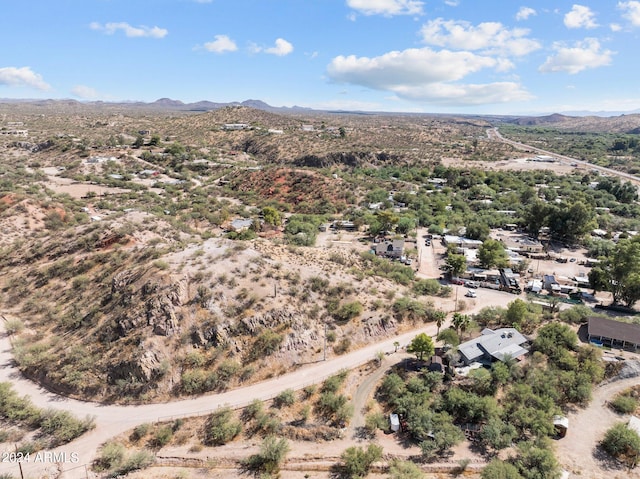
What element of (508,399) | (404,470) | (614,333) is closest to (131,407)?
(404,470)

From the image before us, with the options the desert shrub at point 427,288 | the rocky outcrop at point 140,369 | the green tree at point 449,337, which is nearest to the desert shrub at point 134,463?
the rocky outcrop at point 140,369

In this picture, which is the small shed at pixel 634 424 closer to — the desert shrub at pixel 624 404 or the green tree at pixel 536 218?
the desert shrub at pixel 624 404

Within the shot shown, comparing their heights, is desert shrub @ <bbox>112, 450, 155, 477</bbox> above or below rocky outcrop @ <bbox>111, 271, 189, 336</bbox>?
below

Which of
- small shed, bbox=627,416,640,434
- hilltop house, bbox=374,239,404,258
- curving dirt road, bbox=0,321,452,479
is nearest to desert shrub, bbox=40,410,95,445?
Answer: curving dirt road, bbox=0,321,452,479

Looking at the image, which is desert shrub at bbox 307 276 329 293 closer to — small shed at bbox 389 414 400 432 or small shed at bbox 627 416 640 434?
small shed at bbox 389 414 400 432

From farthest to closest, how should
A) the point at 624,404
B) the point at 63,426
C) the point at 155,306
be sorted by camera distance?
the point at 155,306 < the point at 624,404 < the point at 63,426

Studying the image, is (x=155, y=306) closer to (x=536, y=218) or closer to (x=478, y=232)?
(x=478, y=232)
